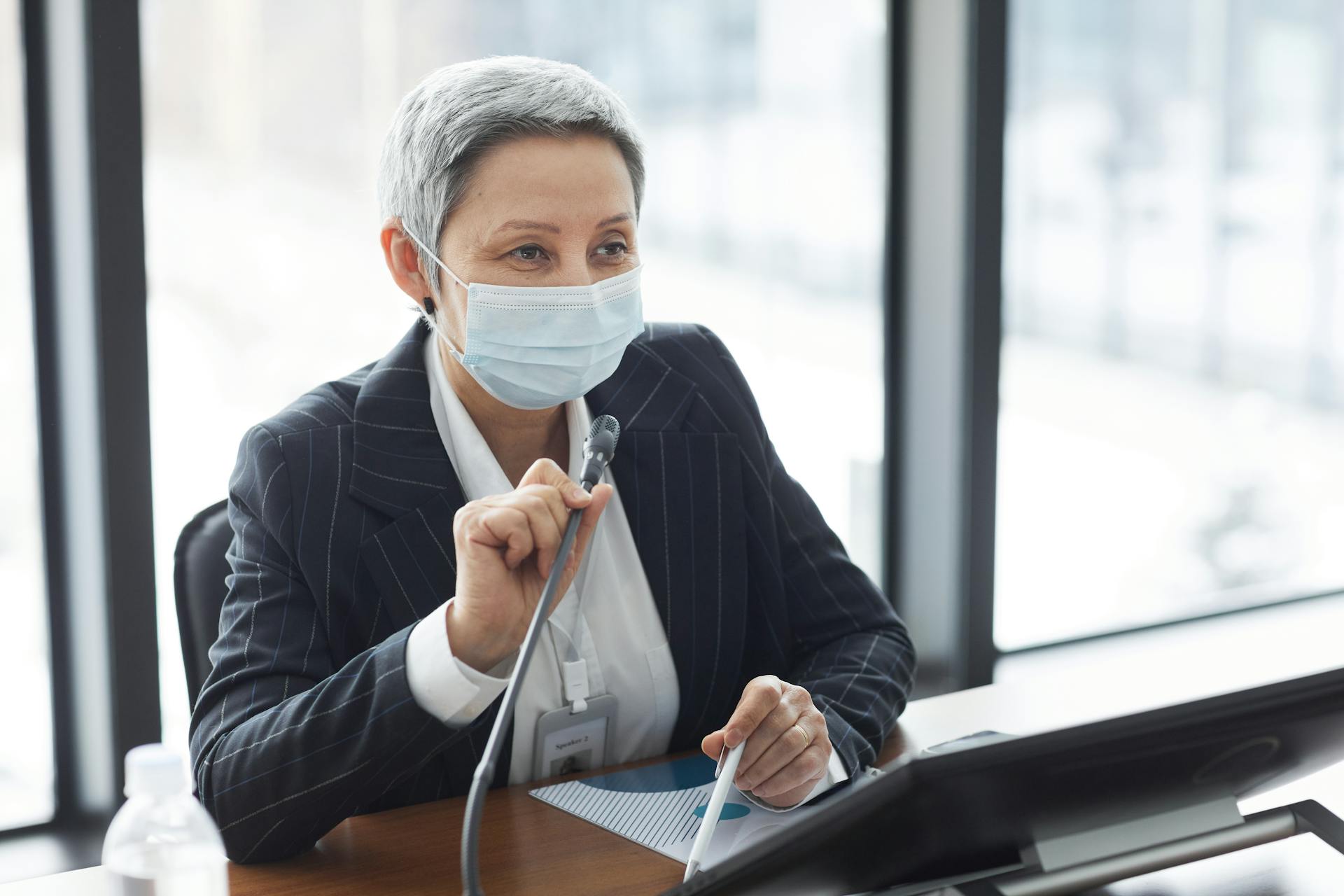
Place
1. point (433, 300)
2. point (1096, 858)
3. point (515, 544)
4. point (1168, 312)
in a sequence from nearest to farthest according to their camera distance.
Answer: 1. point (1096, 858)
2. point (515, 544)
3. point (433, 300)
4. point (1168, 312)

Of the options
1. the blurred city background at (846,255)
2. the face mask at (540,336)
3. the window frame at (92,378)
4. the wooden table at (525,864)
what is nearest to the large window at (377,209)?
the blurred city background at (846,255)

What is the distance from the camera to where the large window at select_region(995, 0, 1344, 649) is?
9.35ft

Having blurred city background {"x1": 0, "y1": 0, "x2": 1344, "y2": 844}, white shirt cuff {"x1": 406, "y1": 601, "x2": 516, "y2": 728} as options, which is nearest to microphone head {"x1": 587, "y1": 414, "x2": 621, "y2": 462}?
white shirt cuff {"x1": 406, "y1": 601, "x2": 516, "y2": 728}

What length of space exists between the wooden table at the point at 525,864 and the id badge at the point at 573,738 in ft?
0.54

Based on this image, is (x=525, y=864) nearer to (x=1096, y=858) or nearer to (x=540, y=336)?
(x=1096, y=858)

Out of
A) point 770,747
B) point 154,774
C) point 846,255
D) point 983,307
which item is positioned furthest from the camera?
point 846,255

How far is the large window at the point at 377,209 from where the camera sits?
2.06 meters

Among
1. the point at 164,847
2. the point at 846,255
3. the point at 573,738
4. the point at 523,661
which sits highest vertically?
the point at 846,255

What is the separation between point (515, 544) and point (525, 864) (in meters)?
0.28

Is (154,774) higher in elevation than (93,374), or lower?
lower

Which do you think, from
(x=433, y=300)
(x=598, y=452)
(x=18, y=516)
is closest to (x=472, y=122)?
(x=433, y=300)

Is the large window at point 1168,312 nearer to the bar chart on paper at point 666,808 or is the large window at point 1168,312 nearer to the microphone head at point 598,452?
the bar chart on paper at point 666,808

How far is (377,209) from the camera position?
1.87 meters

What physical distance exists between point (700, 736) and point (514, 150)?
2.41 feet
